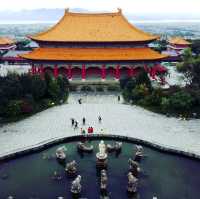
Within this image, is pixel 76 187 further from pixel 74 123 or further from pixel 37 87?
pixel 37 87

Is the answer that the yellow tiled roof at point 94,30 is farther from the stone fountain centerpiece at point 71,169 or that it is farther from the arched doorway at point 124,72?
the stone fountain centerpiece at point 71,169

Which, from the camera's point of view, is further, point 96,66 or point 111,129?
point 96,66

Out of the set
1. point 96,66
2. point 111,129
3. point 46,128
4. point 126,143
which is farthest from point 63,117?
point 96,66

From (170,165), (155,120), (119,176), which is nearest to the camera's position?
(119,176)

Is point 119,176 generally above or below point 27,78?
below

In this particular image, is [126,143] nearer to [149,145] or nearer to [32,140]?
[149,145]

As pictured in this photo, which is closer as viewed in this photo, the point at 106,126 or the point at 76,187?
the point at 76,187

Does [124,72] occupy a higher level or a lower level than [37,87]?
lower

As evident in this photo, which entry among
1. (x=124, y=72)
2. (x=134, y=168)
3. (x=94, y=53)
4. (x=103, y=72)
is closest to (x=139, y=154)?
(x=134, y=168)
